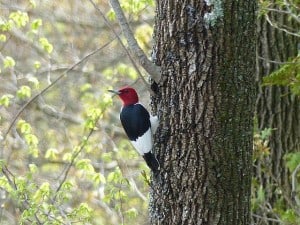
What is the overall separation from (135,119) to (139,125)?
12 cm

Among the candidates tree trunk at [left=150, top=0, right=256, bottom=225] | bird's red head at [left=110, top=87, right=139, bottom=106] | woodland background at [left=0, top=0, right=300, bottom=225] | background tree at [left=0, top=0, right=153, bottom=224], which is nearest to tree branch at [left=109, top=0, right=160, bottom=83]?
tree trunk at [left=150, top=0, right=256, bottom=225]

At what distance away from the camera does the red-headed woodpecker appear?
8.81ft

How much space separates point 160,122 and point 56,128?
196 inches

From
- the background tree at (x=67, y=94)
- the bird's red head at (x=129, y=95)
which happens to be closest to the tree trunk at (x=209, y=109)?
the bird's red head at (x=129, y=95)

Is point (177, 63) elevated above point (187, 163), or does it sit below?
above

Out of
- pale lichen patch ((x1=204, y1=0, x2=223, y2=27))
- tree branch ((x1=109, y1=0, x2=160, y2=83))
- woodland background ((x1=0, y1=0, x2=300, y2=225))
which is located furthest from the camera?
woodland background ((x1=0, y1=0, x2=300, y2=225))

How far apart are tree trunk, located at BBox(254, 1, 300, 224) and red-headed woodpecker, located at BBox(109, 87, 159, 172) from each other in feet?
5.99

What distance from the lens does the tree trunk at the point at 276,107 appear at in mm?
4711

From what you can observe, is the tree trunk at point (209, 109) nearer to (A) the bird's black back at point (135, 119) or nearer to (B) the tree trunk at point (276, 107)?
(A) the bird's black back at point (135, 119)

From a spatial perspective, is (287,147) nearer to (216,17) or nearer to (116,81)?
(216,17)

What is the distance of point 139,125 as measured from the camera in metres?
2.90

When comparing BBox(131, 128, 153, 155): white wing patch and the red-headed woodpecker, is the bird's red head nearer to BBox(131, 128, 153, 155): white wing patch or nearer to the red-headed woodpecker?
the red-headed woodpecker

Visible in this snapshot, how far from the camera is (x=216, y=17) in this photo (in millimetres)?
2508

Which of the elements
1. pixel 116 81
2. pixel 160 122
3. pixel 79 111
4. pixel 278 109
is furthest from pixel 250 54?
pixel 79 111
